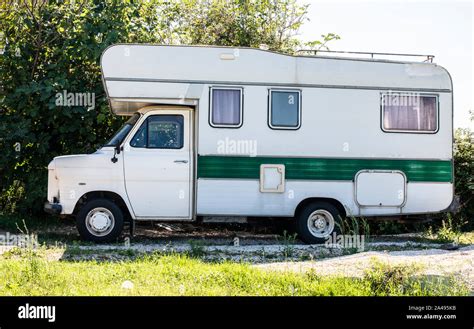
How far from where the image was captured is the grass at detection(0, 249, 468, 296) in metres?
6.85

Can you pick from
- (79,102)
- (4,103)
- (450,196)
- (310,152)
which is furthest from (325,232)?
(4,103)

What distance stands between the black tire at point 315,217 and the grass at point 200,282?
348 cm

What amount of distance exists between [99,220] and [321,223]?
12.1 ft

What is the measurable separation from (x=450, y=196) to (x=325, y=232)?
7.28ft

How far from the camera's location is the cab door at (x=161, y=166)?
36.3 ft

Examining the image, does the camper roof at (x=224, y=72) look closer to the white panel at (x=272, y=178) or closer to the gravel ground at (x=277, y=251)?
the white panel at (x=272, y=178)

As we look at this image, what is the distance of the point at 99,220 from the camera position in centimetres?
1105

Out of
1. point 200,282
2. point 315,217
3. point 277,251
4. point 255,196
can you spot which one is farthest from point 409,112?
point 200,282

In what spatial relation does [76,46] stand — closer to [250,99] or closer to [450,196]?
[250,99]

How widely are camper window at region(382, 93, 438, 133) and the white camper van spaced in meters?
0.02

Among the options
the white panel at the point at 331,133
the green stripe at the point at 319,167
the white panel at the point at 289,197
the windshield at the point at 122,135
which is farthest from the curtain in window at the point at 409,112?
the windshield at the point at 122,135

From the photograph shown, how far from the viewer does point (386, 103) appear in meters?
11.6

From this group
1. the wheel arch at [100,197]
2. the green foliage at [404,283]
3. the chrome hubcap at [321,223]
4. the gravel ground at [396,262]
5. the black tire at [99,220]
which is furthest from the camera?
the chrome hubcap at [321,223]

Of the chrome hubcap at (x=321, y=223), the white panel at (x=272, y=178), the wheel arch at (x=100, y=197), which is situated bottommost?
the chrome hubcap at (x=321, y=223)
